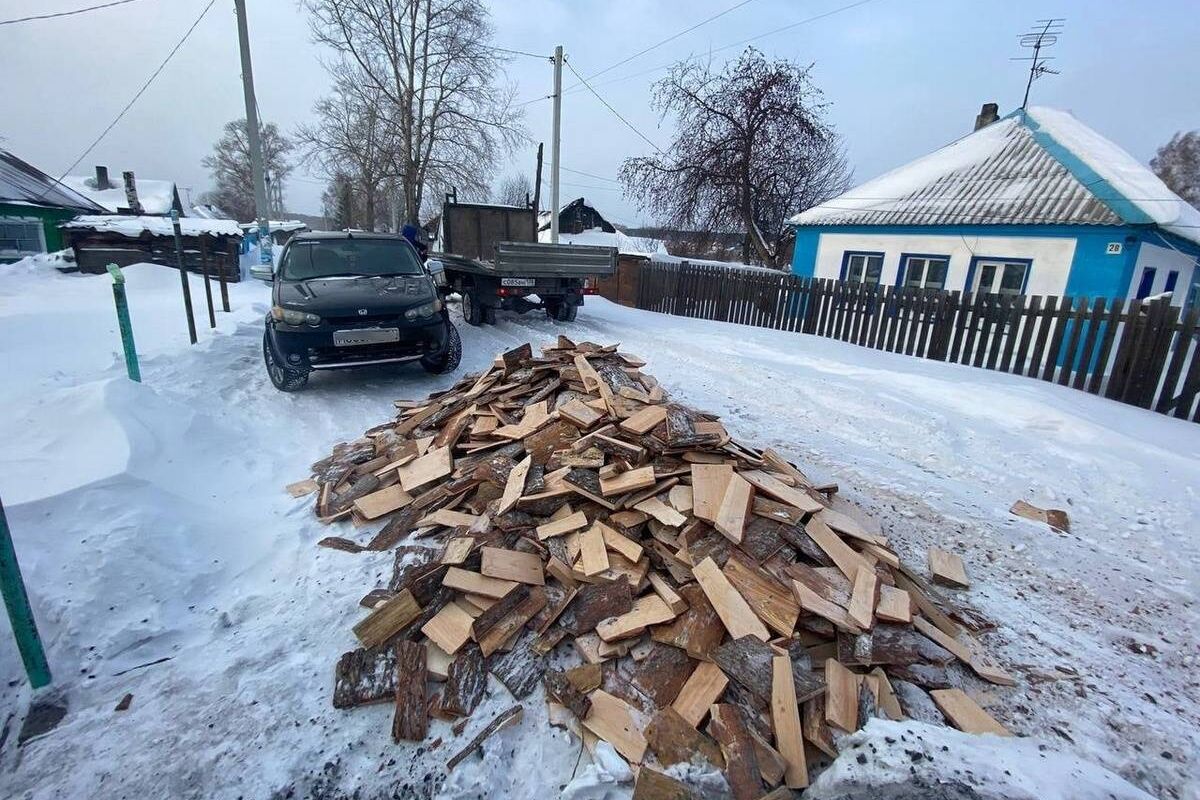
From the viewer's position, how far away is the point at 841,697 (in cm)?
223

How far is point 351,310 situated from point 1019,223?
14.1 meters

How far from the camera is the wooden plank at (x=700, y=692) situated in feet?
7.27

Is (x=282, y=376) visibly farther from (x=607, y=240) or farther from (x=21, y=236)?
(x=607, y=240)

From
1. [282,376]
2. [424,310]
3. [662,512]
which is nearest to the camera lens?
[662,512]

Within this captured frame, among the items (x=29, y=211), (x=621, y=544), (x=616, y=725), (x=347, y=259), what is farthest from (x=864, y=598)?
(x=29, y=211)

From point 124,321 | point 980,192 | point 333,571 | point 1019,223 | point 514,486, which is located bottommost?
point 333,571

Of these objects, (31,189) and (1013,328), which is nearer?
(1013,328)

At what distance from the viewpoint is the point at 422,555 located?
3.27 meters

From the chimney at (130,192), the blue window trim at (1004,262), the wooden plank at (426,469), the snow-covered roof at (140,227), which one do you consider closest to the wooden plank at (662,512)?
the wooden plank at (426,469)

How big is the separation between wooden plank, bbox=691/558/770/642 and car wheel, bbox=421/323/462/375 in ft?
16.9

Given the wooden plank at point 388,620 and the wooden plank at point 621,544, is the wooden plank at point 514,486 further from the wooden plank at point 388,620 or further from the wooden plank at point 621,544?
the wooden plank at point 388,620

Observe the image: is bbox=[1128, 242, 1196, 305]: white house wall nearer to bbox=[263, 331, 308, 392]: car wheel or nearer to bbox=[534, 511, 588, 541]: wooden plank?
bbox=[534, 511, 588, 541]: wooden plank

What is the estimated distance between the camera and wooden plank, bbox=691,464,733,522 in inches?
119

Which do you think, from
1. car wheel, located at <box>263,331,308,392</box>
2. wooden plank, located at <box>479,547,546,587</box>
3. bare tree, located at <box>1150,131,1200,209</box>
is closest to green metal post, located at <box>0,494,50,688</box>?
wooden plank, located at <box>479,547,546,587</box>
